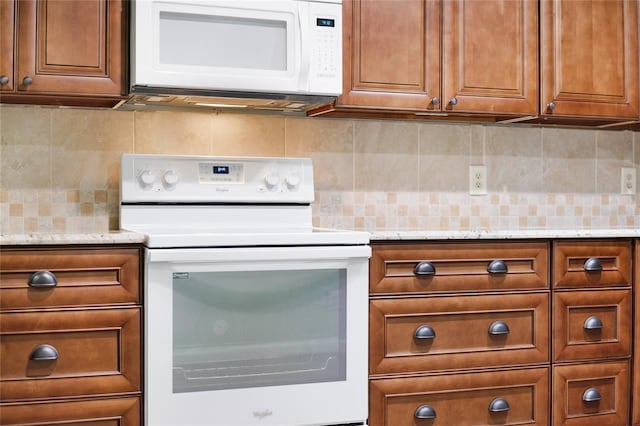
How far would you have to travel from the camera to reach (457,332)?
8.02 feet

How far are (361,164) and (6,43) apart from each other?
1.29m

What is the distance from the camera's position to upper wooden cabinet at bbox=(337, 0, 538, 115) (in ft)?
8.51

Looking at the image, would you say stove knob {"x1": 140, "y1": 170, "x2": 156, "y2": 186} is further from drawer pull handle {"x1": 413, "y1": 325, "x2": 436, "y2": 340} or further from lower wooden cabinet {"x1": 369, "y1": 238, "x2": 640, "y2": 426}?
drawer pull handle {"x1": 413, "y1": 325, "x2": 436, "y2": 340}

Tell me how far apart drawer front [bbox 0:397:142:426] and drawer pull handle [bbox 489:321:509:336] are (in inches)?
44.0

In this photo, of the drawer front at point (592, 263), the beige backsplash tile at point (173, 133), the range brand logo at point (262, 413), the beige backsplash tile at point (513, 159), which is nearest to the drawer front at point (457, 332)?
the drawer front at point (592, 263)

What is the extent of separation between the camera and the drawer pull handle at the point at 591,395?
260cm

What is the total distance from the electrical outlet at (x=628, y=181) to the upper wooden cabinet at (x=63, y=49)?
2076mm

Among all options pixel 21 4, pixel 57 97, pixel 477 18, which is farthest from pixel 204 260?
pixel 477 18

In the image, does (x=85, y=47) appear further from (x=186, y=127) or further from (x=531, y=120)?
(x=531, y=120)

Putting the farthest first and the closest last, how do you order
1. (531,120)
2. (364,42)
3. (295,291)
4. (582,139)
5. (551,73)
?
(582,139) → (531,120) → (551,73) → (364,42) → (295,291)

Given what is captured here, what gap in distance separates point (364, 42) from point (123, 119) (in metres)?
0.86

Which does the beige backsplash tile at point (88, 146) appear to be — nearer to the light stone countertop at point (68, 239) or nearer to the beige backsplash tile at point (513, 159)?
the light stone countertop at point (68, 239)

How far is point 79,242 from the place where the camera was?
208cm

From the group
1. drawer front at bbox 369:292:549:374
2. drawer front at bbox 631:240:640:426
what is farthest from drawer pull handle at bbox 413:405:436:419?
drawer front at bbox 631:240:640:426
